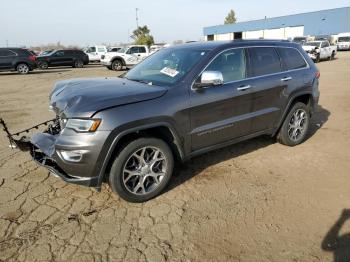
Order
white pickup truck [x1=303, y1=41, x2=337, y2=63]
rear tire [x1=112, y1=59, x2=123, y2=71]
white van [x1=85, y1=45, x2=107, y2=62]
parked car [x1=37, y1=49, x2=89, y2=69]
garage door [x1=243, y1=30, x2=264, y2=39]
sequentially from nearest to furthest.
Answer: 1. rear tire [x1=112, y1=59, x2=123, y2=71]
2. white pickup truck [x1=303, y1=41, x2=337, y2=63]
3. parked car [x1=37, y1=49, x2=89, y2=69]
4. white van [x1=85, y1=45, x2=107, y2=62]
5. garage door [x1=243, y1=30, x2=264, y2=39]

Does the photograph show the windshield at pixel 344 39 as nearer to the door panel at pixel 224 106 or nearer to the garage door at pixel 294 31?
the garage door at pixel 294 31

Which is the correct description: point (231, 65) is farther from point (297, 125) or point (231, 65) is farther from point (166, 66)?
point (297, 125)

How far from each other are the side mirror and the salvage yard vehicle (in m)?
0.01

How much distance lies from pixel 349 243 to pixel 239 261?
1099 mm

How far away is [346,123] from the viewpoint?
7.04 metres

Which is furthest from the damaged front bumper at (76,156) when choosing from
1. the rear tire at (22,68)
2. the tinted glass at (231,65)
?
the rear tire at (22,68)

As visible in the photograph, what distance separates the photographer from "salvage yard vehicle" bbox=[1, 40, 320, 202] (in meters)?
3.45

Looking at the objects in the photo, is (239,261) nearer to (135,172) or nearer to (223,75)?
(135,172)

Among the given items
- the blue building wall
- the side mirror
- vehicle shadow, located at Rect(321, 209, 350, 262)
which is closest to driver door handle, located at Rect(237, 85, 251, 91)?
the side mirror

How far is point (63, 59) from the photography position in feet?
87.5

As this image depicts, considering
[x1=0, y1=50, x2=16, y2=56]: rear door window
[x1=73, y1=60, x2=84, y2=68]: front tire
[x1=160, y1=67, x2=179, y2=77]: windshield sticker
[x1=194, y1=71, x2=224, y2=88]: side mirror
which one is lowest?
[x1=73, y1=60, x2=84, y2=68]: front tire

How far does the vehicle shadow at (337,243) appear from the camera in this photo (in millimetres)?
2957

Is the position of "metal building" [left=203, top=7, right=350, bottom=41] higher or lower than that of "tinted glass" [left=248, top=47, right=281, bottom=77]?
higher

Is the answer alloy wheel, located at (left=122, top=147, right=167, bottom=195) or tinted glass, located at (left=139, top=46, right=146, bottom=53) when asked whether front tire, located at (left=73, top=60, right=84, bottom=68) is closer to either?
tinted glass, located at (left=139, top=46, right=146, bottom=53)
